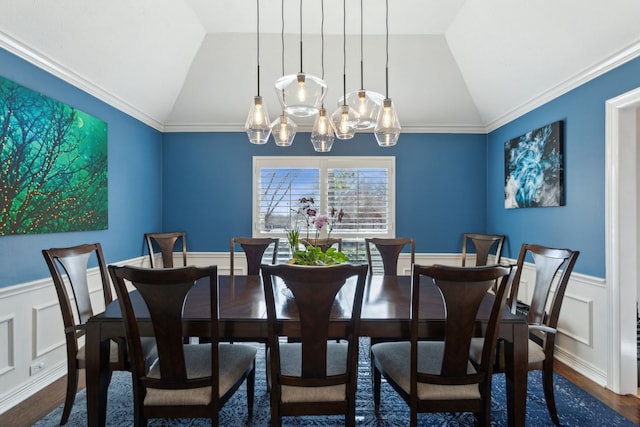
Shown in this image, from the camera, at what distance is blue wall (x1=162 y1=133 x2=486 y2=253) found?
4.45m

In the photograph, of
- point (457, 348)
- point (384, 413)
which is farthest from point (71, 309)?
point (457, 348)

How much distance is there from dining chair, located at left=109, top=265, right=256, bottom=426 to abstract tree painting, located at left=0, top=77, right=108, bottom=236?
1.45 m

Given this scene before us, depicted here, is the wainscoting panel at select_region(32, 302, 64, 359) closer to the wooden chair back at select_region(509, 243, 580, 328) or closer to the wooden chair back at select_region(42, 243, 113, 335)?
the wooden chair back at select_region(42, 243, 113, 335)

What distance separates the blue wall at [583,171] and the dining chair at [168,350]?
2.84 m

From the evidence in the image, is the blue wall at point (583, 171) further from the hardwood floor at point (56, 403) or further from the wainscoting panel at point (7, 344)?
the wainscoting panel at point (7, 344)

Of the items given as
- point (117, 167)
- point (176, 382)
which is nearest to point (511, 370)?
point (176, 382)

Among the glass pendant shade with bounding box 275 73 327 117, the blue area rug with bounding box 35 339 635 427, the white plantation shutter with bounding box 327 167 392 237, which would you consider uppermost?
the glass pendant shade with bounding box 275 73 327 117

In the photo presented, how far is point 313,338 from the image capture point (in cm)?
154

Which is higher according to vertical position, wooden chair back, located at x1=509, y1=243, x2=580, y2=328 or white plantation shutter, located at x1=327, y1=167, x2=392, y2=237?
white plantation shutter, located at x1=327, y1=167, x2=392, y2=237

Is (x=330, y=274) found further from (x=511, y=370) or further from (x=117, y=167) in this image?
→ (x=117, y=167)

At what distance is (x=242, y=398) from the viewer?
237cm

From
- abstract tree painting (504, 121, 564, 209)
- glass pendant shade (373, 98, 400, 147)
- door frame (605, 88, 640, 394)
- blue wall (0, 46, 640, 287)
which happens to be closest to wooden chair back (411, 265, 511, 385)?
glass pendant shade (373, 98, 400, 147)

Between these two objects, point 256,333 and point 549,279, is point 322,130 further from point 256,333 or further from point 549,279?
Answer: point 549,279

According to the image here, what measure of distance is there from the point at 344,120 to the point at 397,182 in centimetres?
220
